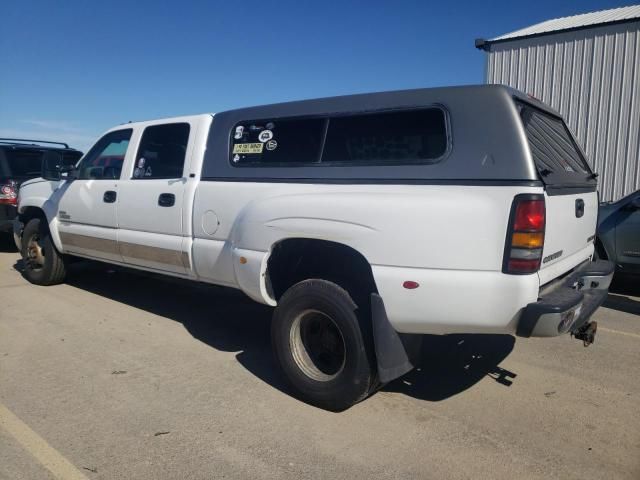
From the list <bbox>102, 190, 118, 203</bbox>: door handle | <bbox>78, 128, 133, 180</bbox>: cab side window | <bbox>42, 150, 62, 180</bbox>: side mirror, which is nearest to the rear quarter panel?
<bbox>102, 190, 118, 203</bbox>: door handle

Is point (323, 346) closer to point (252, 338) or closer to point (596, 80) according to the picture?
point (252, 338)

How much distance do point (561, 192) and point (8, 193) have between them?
894 centimetres

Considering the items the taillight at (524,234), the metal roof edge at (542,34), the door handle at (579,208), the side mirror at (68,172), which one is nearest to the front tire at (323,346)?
the taillight at (524,234)

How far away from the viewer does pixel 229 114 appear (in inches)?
175

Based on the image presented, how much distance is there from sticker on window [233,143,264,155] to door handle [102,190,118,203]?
173 cm

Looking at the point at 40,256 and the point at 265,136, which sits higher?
the point at 265,136

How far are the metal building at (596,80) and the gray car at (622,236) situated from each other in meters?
4.11

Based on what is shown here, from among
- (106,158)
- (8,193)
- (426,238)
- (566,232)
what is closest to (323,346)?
(426,238)

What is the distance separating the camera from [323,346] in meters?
3.74

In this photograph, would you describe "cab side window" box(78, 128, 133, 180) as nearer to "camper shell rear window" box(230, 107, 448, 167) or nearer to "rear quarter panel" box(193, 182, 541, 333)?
"camper shell rear window" box(230, 107, 448, 167)

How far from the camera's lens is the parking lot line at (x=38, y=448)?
2.85 metres

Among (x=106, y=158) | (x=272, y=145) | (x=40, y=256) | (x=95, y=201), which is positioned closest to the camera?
(x=272, y=145)

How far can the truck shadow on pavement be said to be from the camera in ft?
13.5

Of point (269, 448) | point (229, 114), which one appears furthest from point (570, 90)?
point (269, 448)
